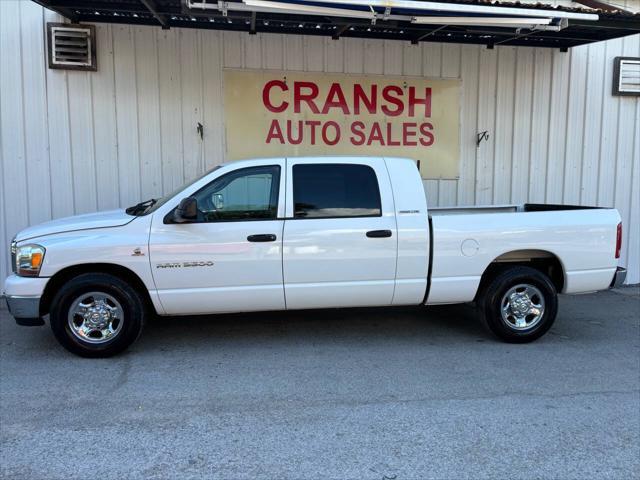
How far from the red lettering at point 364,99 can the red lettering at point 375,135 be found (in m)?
0.23

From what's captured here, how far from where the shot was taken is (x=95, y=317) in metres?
5.03

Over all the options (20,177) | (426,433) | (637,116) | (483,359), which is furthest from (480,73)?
(20,177)

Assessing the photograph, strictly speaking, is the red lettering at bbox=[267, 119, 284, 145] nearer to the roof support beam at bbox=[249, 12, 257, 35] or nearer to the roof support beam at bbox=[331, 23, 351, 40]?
the roof support beam at bbox=[249, 12, 257, 35]

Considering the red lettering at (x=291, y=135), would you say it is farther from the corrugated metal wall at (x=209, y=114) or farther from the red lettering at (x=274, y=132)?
the corrugated metal wall at (x=209, y=114)

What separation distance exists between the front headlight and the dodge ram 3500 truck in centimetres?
1

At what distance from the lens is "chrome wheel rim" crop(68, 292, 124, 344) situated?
499 cm

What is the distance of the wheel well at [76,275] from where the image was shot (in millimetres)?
5004

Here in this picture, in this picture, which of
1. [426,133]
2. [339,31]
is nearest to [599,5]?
[426,133]

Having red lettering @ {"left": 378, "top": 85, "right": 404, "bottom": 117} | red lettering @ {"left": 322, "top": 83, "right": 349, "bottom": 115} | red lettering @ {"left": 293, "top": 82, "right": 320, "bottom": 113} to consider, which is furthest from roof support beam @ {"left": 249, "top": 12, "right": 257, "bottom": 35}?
red lettering @ {"left": 378, "top": 85, "right": 404, "bottom": 117}

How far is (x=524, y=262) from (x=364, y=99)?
12.1 feet

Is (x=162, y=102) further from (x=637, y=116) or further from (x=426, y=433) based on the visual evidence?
(x=637, y=116)

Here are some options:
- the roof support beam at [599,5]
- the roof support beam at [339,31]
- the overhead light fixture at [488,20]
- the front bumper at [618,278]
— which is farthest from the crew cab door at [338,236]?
the roof support beam at [599,5]

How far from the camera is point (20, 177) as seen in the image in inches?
292

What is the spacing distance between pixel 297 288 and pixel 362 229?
860 mm
